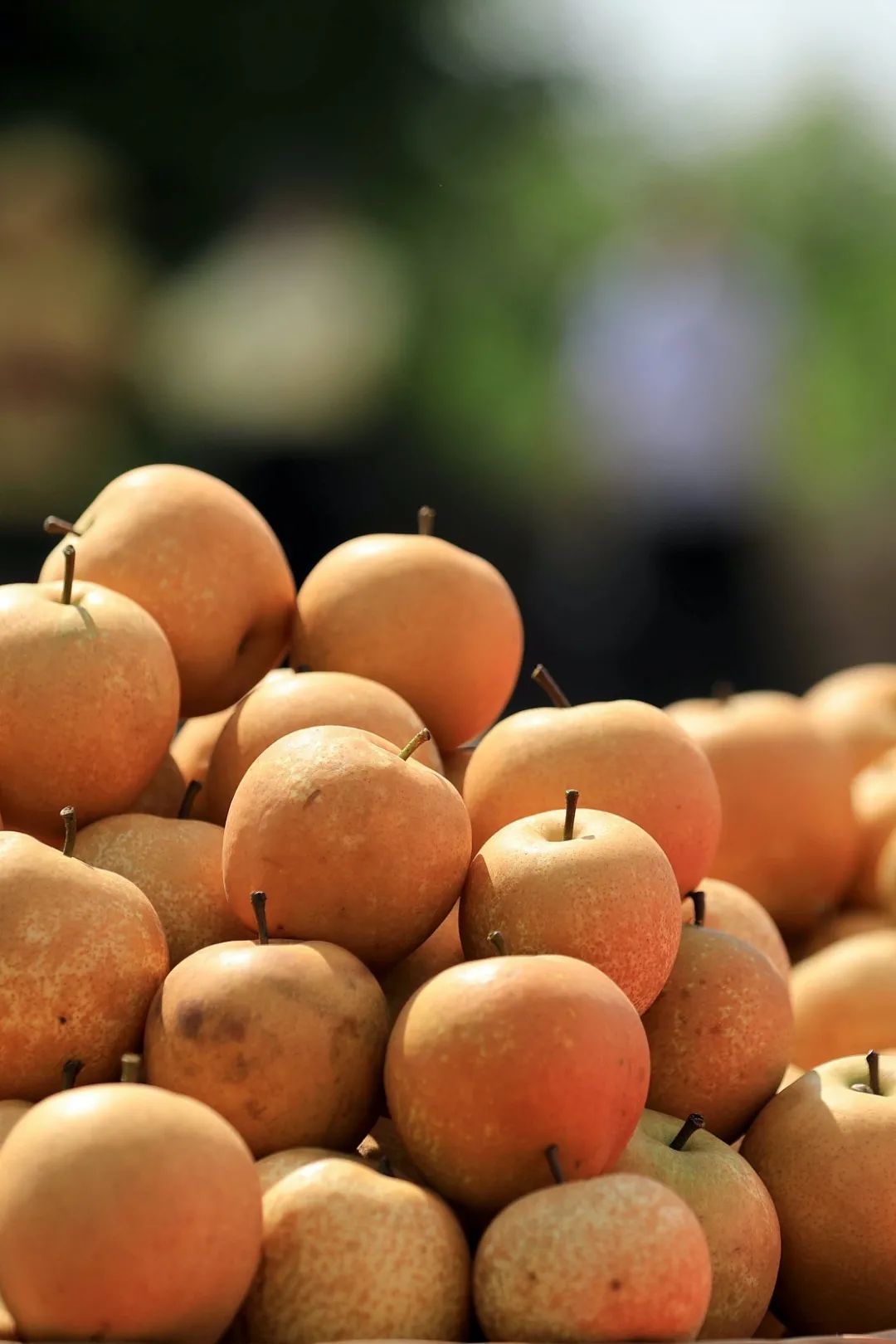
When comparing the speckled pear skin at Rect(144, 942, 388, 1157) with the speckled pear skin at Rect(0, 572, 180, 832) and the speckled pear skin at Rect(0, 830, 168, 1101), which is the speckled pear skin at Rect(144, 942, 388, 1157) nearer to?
the speckled pear skin at Rect(0, 830, 168, 1101)

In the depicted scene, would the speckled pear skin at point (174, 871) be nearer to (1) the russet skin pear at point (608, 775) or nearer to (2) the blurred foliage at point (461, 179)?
(1) the russet skin pear at point (608, 775)

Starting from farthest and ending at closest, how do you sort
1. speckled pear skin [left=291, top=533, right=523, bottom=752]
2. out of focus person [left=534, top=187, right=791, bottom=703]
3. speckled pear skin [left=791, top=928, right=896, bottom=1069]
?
1. out of focus person [left=534, top=187, right=791, bottom=703]
2. speckled pear skin [left=791, top=928, right=896, bottom=1069]
3. speckled pear skin [left=291, top=533, right=523, bottom=752]

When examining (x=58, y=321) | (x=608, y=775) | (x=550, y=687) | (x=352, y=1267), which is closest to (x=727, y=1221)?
(x=352, y=1267)

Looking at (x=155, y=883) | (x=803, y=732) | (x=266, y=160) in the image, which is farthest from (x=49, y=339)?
(x=155, y=883)

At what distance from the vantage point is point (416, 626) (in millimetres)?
2018

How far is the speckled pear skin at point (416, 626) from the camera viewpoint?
2014mm

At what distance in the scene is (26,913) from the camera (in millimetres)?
1438

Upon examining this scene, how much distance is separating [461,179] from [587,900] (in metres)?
12.9

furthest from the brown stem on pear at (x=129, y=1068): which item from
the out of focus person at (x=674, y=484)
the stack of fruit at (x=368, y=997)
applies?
the out of focus person at (x=674, y=484)

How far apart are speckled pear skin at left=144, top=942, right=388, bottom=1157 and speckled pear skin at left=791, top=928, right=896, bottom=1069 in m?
0.99

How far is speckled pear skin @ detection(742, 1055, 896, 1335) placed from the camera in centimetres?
155

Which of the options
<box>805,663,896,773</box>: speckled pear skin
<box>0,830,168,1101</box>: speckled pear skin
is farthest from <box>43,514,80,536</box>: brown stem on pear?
<box>805,663,896,773</box>: speckled pear skin

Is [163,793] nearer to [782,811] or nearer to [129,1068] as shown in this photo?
[129,1068]

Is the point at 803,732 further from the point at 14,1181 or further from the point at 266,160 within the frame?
the point at 266,160
